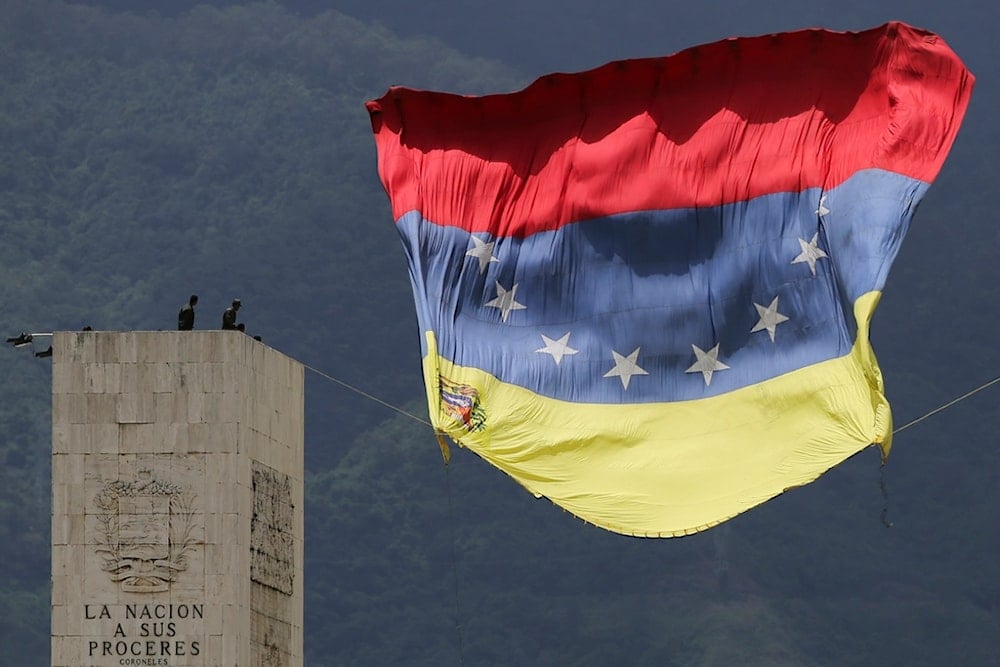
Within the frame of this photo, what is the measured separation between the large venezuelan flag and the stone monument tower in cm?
524

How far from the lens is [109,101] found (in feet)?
526

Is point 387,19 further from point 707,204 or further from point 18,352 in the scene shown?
point 707,204

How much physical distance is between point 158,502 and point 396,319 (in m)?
107

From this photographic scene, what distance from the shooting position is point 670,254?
38750mm

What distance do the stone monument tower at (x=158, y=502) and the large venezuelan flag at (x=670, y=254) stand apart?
17.2 feet

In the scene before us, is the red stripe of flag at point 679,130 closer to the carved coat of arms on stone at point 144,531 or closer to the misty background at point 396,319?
the carved coat of arms on stone at point 144,531

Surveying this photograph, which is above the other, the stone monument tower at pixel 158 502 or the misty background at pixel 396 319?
the misty background at pixel 396 319

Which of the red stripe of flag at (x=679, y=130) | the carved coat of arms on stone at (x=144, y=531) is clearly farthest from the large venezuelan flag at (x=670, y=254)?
the carved coat of arms on stone at (x=144, y=531)

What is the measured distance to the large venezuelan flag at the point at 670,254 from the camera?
120 ft

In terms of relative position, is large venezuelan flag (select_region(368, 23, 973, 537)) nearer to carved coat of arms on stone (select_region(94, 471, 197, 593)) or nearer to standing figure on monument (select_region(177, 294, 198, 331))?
standing figure on monument (select_region(177, 294, 198, 331))

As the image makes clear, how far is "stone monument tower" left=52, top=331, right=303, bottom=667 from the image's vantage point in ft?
138

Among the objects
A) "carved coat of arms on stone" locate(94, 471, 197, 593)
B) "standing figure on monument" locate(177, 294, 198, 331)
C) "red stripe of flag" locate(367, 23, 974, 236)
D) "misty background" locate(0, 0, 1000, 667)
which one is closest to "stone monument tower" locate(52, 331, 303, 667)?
"carved coat of arms on stone" locate(94, 471, 197, 593)

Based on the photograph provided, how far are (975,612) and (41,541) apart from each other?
46.3 meters

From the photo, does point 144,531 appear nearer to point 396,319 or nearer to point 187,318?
point 187,318
